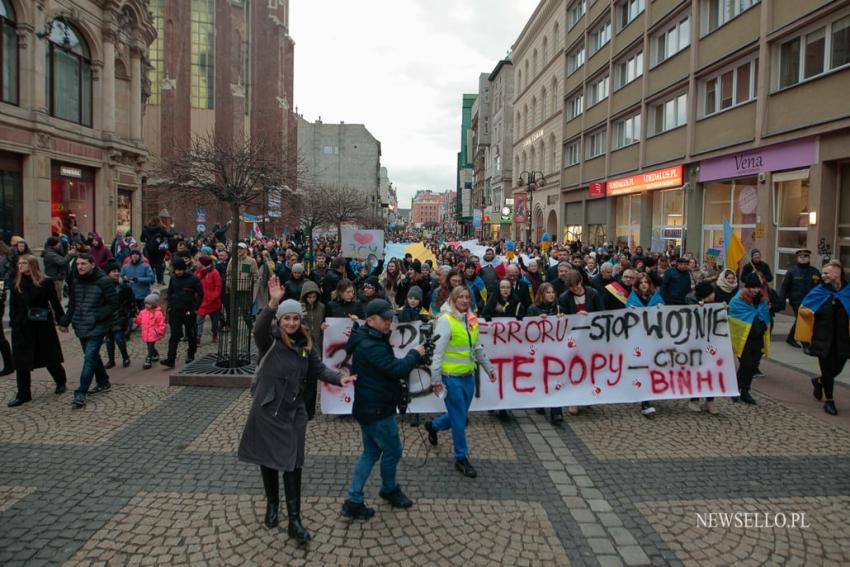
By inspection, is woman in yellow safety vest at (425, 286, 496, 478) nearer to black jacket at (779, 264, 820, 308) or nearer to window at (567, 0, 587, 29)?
black jacket at (779, 264, 820, 308)

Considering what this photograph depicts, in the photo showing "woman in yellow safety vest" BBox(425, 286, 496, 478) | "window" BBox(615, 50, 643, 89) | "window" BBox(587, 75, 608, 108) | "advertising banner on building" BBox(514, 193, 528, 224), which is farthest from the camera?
"advertising banner on building" BBox(514, 193, 528, 224)

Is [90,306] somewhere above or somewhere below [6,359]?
above

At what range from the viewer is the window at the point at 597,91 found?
3185 centimetres

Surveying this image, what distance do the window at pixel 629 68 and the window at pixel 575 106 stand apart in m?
5.41

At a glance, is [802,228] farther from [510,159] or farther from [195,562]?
[510,159]

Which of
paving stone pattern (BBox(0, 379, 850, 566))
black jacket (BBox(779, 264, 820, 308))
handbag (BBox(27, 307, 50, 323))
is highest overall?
black jacket (BBox(779, 264, 820, 308))

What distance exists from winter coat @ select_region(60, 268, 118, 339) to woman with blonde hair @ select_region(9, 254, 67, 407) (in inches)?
7.5

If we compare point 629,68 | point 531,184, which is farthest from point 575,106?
point 531,184

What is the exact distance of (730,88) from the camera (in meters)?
19.3

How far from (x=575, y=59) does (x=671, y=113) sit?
15.6 meters

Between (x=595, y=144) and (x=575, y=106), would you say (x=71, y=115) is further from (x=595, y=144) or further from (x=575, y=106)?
(x=575, y=106)

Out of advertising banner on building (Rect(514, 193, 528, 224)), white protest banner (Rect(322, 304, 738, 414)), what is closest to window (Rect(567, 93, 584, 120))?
advertising banner on building (Rect(514, 193, 528, 224))

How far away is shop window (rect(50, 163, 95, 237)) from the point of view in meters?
22.2

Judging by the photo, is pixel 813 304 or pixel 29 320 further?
pixel 813 304
